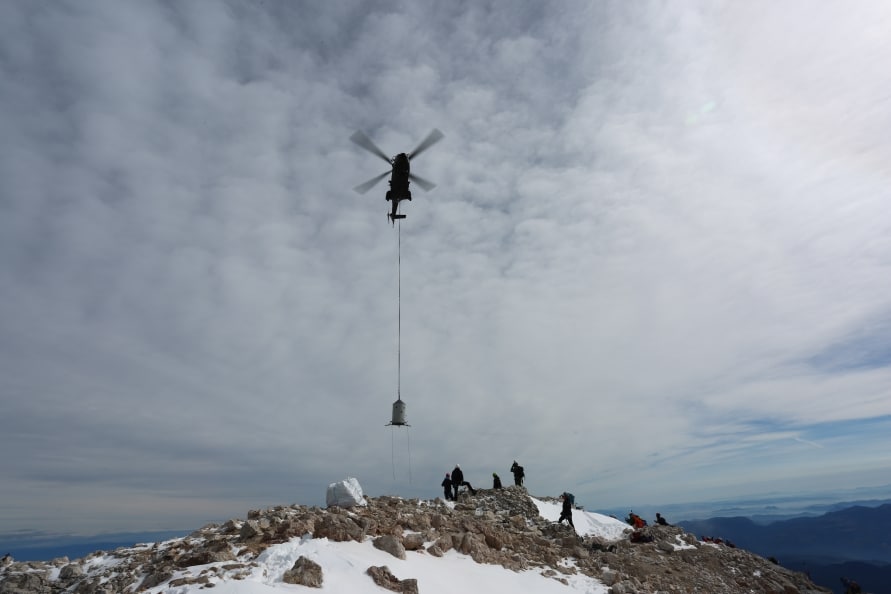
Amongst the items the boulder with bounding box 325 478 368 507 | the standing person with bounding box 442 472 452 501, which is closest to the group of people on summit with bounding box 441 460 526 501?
the standing person with bounding box 442 472 452 501

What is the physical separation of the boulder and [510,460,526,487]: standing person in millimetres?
13797

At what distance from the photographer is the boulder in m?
18.6

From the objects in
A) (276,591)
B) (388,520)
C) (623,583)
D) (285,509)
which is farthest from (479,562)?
(276,591)

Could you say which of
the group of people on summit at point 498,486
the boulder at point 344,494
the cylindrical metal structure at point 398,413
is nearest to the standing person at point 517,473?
the group of people on summit at point 498,486

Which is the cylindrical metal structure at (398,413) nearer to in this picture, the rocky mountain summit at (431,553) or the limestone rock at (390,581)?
the rocky mountain summit at (431,553)

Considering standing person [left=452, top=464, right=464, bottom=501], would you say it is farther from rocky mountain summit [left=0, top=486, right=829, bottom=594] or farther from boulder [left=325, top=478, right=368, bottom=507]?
boulder [left=325, top=478, right=368, bottom=507]

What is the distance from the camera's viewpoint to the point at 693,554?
928 inches

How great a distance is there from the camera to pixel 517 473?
30.5m

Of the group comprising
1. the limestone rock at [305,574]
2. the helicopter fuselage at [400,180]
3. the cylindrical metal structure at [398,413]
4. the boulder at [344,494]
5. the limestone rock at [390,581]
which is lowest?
the limestone rock at [390,581]

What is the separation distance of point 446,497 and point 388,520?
11337 mm

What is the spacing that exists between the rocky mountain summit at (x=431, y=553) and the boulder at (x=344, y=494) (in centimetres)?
53

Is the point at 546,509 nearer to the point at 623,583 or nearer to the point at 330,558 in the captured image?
the point at 623,583

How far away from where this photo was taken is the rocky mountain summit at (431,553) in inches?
477

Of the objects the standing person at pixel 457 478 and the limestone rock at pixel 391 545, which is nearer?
the limestone rock at pixel 391 545
